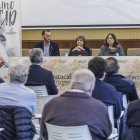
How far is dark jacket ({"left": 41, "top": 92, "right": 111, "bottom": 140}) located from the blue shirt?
0.59 metres

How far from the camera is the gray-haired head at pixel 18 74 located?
4039 mm

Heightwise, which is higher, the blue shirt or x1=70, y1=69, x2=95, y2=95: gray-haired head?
x1=70, y1=69, x2=95, y2=95: gray-haired head

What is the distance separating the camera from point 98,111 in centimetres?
329

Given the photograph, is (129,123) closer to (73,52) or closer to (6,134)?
(6,134)

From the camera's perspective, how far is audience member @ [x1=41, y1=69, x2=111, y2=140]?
324 centimetres

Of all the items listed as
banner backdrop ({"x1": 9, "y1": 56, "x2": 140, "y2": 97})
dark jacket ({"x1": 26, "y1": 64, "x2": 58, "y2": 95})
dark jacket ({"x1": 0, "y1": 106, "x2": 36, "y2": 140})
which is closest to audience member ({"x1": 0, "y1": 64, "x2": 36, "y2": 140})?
dark jacket ({"x1": 0, "y1": 106, "x2": 36, "y2": 140})

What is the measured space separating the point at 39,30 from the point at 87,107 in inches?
282

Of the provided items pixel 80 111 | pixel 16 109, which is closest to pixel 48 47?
pixel 16 109

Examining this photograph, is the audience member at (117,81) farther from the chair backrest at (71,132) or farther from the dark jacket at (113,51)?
the dark jacket at (113,51)

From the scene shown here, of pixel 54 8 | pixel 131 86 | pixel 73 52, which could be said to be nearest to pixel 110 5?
pixel 54 8

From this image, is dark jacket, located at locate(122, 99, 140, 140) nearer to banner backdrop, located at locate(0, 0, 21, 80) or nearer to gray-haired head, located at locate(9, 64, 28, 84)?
gray-haired head, located at locate(9, 64, 28, 84)

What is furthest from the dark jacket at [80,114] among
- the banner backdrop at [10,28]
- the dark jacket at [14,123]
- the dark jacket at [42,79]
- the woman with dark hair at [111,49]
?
the banner backdrop at [10,28]

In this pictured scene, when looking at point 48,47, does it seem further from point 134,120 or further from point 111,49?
point 134,120

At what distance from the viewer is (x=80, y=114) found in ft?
10.7
